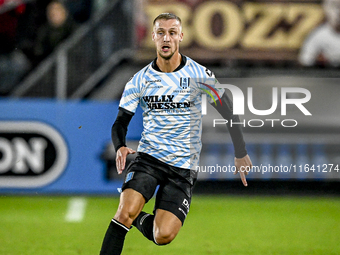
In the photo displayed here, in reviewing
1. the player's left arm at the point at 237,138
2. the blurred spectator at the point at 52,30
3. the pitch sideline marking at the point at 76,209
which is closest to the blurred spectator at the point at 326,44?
the blurred spectator at the point at 52,30

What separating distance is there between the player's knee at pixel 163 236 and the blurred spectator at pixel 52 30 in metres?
5.16

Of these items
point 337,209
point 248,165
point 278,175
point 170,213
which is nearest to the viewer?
point 170,213

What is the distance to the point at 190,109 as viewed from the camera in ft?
14.1

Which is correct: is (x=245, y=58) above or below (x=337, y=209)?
above

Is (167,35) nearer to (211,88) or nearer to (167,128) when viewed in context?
(211,88)

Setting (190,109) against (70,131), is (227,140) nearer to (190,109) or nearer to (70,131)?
(70,131)

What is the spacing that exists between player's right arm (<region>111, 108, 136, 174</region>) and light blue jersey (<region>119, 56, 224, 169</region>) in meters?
0.07

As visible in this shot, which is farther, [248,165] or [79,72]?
[79,72]

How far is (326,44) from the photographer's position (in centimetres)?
835

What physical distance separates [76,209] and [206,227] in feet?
6.19

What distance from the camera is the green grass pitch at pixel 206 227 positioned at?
5180mm

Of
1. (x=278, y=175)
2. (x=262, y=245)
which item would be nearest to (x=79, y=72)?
(x=278, y=175)

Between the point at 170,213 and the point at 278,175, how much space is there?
4.11 m

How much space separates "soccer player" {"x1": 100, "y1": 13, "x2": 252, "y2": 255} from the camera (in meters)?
4.12
